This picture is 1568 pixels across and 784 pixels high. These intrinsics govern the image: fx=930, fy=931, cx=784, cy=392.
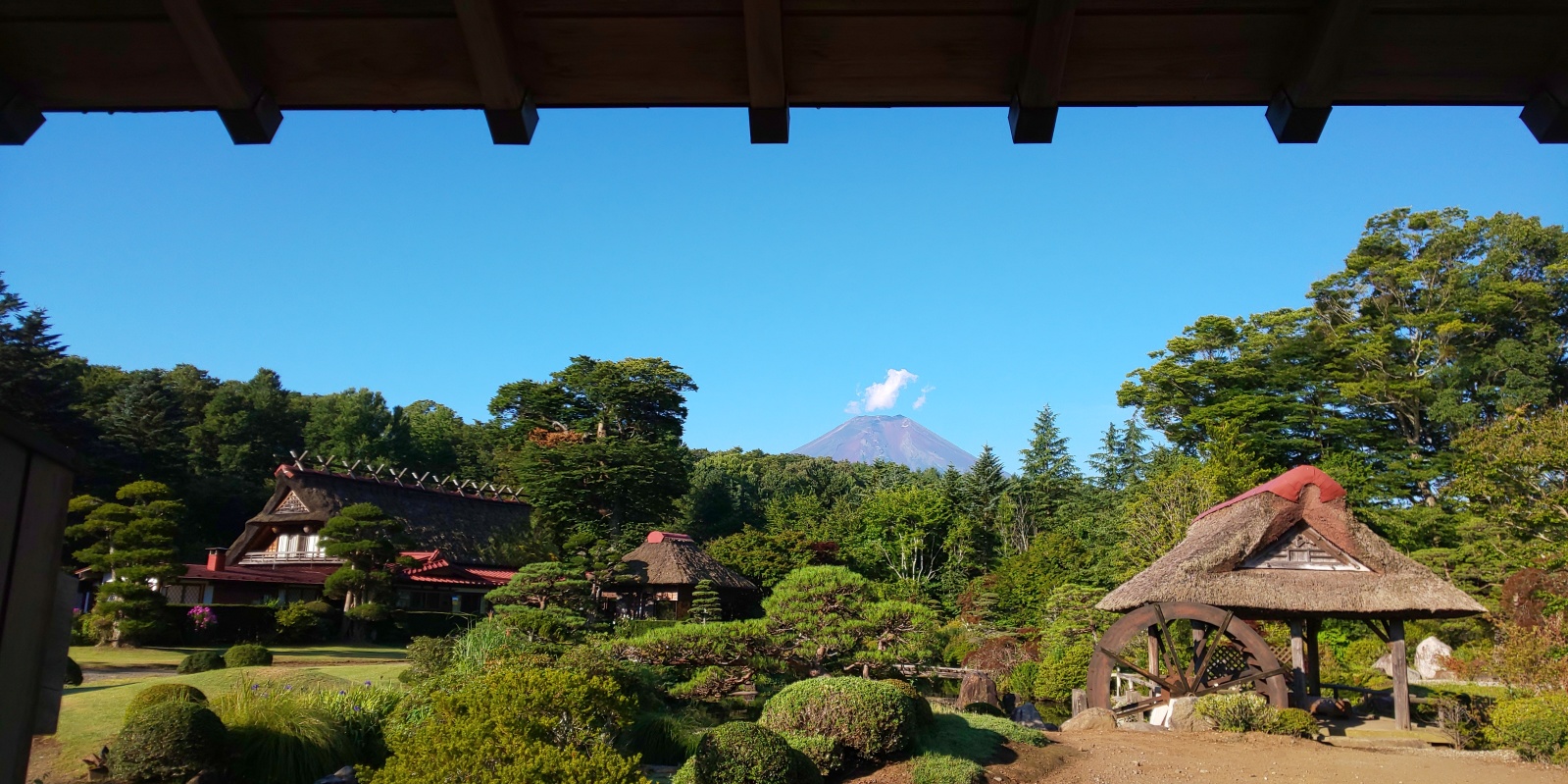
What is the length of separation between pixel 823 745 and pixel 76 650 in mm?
17252

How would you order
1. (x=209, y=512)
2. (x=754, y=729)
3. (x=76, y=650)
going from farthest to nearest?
(x=209, y=512) → (x=76, y=650) → (x=754, y=729)

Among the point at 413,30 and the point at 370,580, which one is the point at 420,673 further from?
the point at 370,580

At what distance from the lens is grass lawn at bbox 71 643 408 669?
55.4 ft

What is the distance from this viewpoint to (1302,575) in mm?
16234

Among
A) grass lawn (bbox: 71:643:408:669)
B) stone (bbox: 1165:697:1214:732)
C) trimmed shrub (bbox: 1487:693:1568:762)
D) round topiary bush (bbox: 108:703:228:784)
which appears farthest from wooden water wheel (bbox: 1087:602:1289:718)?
grass lawn (bbox: 71:643:408:669)

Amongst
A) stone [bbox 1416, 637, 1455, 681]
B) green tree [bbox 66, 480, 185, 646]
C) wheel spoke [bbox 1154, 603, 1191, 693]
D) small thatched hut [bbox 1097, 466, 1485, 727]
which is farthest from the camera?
stone [bbox 1416, 637, 1455, 681]

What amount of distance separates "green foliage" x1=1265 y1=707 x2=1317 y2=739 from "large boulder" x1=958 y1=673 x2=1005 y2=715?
456cm

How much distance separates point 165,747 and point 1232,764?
1174 centimetres

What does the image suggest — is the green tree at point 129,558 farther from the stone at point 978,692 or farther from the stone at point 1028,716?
the stone at point 1028,716

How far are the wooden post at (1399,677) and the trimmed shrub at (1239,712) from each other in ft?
8.59

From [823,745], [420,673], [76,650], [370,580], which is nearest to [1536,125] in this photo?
[823,745]

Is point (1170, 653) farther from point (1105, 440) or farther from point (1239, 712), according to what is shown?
point (1105, 440)

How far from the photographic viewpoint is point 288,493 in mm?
30734

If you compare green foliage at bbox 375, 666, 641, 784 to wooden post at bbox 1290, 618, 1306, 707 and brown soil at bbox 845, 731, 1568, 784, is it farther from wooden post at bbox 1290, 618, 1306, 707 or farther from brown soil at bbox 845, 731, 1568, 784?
wooden post at bbox 1290, 618, 1306, 707
